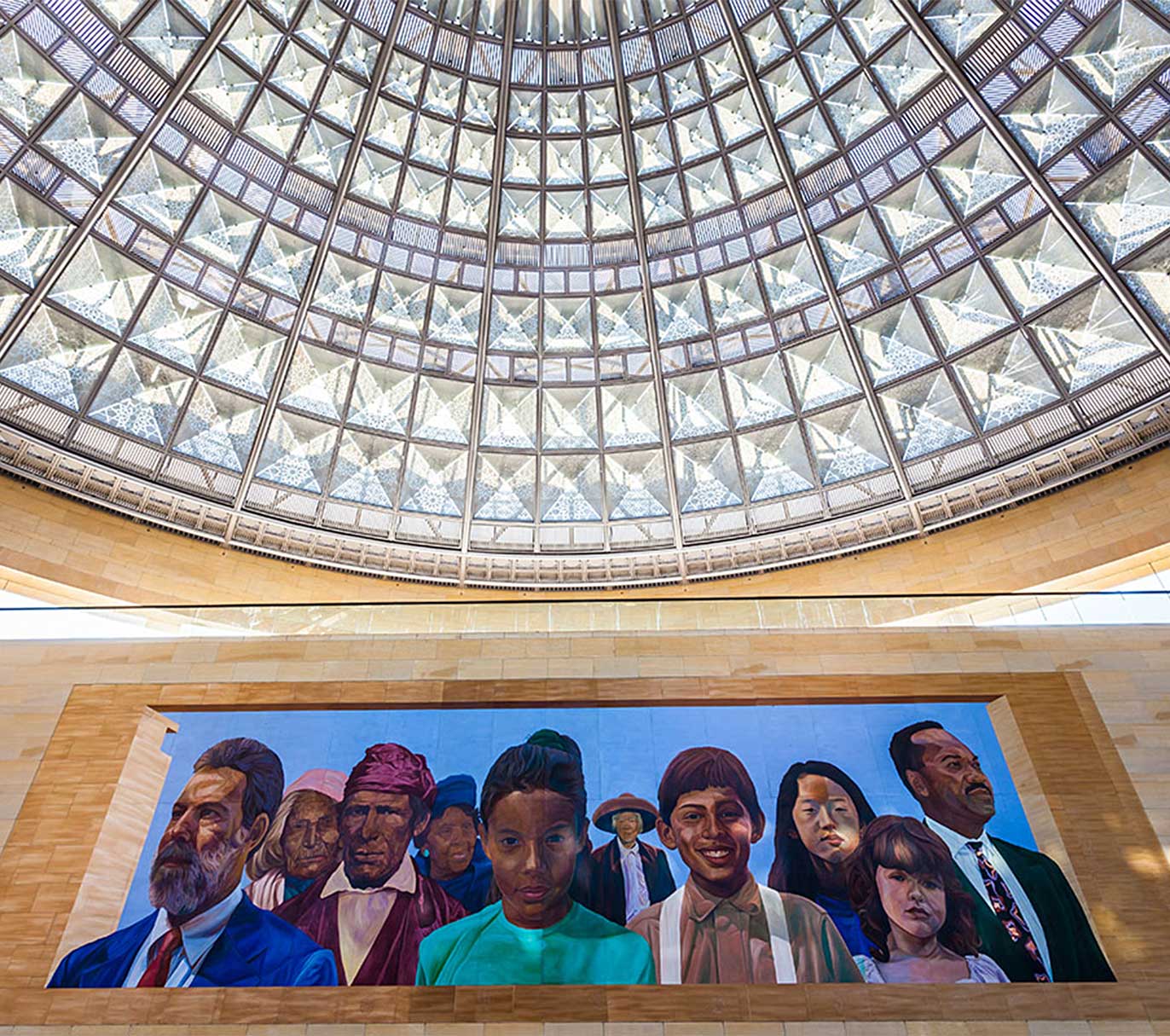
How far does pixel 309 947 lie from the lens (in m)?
15.2

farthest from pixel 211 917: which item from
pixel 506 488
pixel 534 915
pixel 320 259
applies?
pixel 320 259

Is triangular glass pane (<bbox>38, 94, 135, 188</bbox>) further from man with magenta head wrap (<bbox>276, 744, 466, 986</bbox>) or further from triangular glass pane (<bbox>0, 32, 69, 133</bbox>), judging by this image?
man with magenta head wrap (<bbox>276, 744, 466, 986</bbox>)

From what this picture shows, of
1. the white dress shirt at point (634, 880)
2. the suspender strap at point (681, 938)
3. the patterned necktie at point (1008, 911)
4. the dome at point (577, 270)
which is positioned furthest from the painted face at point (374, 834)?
the dome at point (577, 270)

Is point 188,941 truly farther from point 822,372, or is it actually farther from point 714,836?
point 822,372

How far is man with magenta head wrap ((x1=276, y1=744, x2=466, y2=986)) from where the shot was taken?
1505 centimetres

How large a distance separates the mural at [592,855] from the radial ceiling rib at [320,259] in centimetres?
1023

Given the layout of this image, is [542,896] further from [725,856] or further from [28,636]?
[28,636]

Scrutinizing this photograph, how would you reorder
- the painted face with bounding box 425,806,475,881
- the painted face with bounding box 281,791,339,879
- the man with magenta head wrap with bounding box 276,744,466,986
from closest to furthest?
the man with magenta head wrap with bounding box 276,744,466,986 < the painted face with bounding box 425,806,475,881 < the painted face with bounding box 281,791,339,879

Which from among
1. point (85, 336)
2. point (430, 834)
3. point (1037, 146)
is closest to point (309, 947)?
point (430, 834)

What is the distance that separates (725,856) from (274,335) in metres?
20.2

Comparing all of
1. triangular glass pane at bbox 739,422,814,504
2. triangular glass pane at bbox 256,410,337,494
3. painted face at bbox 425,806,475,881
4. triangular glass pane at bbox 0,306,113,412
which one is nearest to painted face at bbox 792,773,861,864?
painted face at bbox 425,806,475,881

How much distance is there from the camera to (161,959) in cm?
1512

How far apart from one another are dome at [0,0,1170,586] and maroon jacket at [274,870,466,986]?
13540mm

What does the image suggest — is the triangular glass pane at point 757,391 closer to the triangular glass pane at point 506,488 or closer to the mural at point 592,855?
the triangular glass pane at point 506,488
